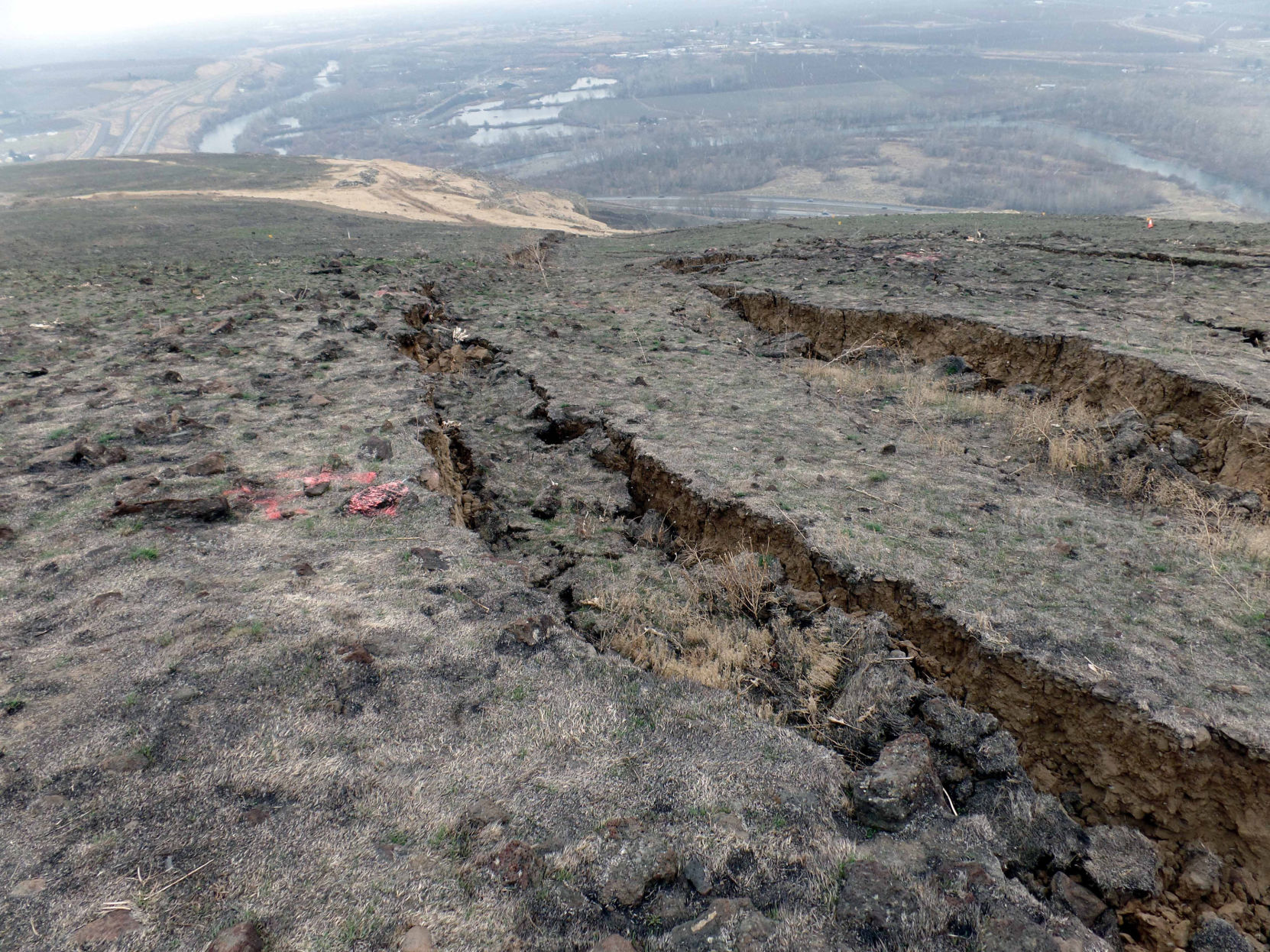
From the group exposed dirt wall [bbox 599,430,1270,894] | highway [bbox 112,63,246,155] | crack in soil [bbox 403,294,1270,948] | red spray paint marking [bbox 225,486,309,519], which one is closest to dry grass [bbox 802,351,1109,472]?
crack in soil [bbox 403,294,1270,948]

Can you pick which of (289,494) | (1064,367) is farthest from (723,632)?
(1064,367)

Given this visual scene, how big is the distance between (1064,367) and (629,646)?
6395 millimetres

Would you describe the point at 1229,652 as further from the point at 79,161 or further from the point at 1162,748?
the point at 79,161

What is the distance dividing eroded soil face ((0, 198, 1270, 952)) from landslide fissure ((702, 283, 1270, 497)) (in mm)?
58

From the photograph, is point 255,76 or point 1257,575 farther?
point 255,76

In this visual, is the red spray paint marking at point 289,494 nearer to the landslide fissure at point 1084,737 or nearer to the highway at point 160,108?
the landslide fissure at point 1084,737

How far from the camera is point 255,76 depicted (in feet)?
407

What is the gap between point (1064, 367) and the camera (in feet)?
24.3

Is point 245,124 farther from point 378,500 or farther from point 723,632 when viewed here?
point 723,632

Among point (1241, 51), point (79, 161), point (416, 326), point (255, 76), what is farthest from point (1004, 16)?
point (416, 326)

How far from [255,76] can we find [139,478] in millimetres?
155083

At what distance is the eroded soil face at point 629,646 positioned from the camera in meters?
2.22

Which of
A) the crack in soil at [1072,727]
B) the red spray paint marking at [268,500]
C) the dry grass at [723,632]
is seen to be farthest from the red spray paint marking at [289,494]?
the dry grass at [723,632]

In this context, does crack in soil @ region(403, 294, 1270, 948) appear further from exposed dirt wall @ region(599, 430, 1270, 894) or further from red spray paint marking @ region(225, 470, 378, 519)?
red spray paint marking @ region(225, 470, 378, 519)
